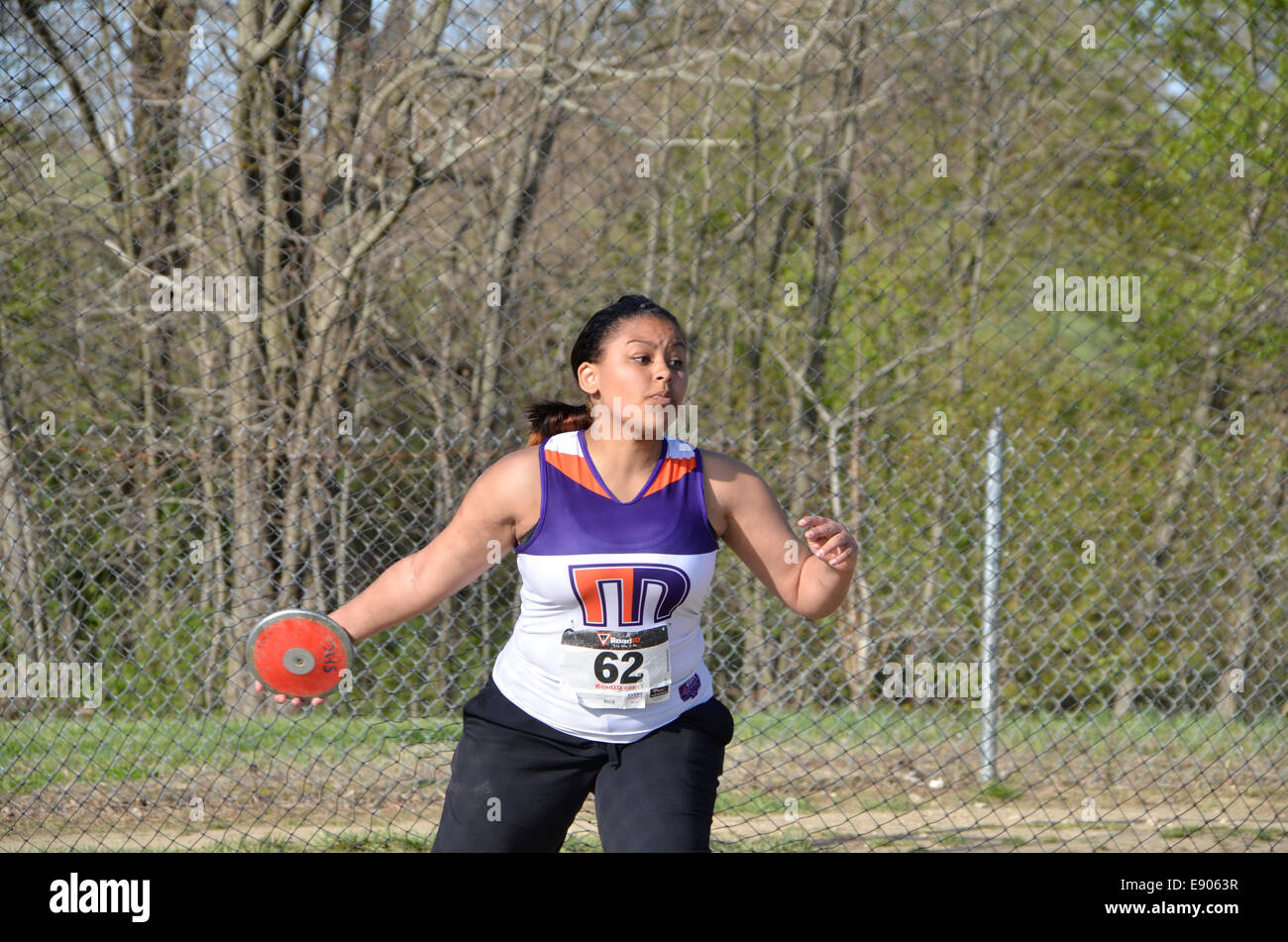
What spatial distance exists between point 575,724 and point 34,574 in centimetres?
446

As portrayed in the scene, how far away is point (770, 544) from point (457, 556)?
725 millimetres

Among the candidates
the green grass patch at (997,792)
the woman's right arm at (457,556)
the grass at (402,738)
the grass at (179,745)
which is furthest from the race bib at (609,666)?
the green grass patch at (997,792)

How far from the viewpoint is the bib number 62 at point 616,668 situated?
8.18 ft

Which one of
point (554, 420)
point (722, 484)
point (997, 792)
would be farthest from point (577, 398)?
point (722, 484)

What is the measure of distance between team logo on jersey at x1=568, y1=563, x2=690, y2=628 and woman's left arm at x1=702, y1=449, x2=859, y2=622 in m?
0.23

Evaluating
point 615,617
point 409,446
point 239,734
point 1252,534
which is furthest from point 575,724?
point 1252,534

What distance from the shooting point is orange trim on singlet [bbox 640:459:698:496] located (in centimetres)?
255

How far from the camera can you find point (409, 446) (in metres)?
6.54

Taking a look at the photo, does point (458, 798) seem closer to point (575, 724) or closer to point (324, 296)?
point (575, 724)

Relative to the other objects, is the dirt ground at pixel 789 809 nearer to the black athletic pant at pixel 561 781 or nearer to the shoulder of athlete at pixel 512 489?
the black athletic pant at pixel 561 781

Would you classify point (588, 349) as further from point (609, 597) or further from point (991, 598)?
point (991, 598)

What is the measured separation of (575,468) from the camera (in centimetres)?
257

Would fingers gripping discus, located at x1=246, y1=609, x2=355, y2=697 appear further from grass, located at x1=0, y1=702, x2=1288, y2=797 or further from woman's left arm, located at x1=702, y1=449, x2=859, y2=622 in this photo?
grass, located at x1=0, y1=702, x2=1288, y2=797

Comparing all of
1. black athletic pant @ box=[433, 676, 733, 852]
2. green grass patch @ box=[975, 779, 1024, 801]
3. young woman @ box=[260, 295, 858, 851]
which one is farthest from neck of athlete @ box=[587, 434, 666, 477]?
green grass patch @ box=[975, 779, 1024, 801]
